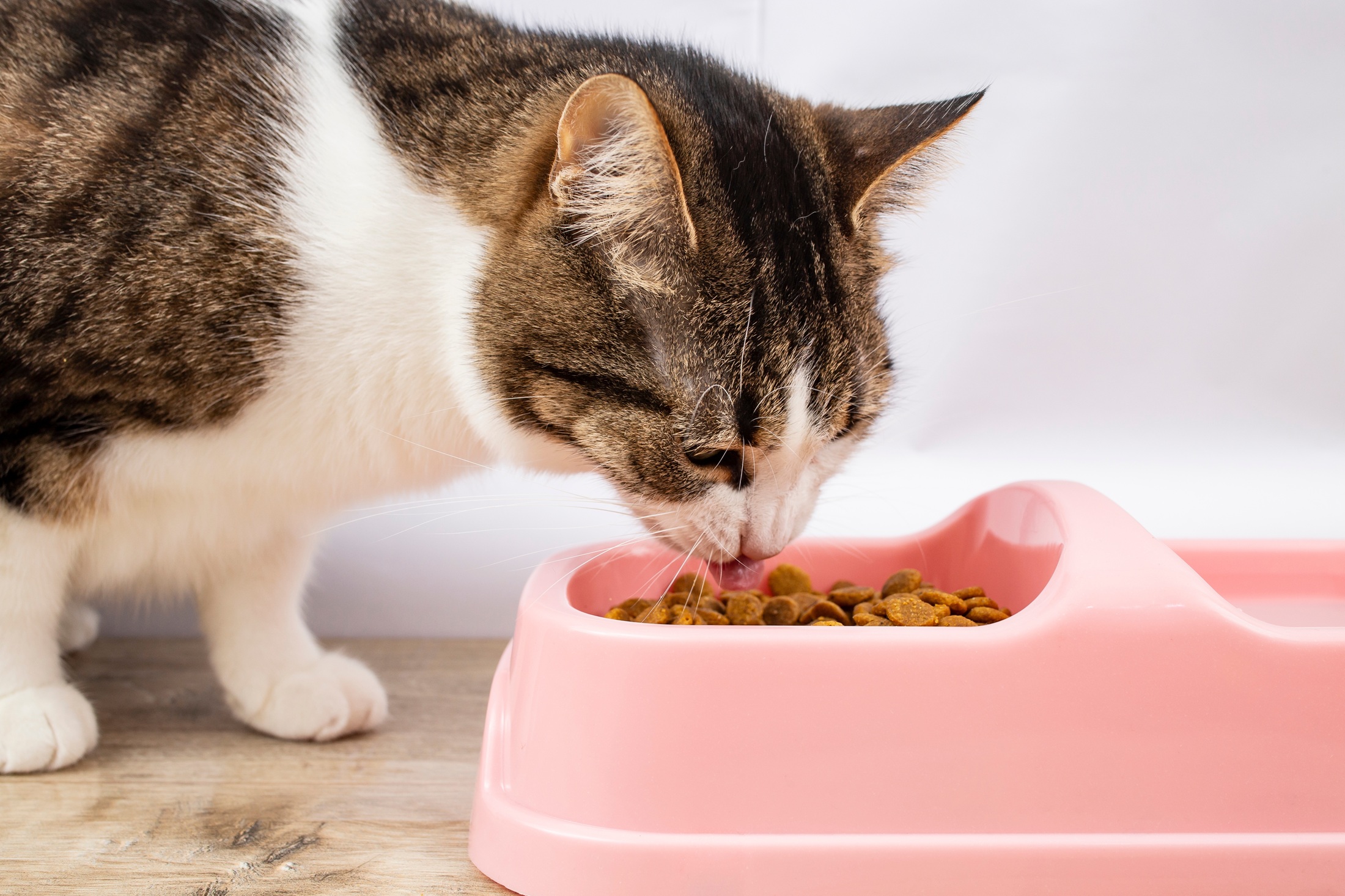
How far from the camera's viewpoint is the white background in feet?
4.94

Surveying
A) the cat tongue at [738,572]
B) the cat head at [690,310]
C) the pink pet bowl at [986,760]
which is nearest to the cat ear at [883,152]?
the cat head at [690,310]

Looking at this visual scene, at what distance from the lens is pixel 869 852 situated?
2.55 feet

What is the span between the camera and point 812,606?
101 centimetres

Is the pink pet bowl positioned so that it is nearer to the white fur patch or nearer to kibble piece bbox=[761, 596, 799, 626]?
kibble piece bbox=[761, 596, 799, 626]

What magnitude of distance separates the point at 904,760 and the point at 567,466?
0.41 meters

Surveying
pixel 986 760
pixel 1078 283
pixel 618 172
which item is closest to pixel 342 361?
pixel 618 172

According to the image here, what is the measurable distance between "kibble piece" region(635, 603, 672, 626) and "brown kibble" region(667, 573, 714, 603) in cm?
4

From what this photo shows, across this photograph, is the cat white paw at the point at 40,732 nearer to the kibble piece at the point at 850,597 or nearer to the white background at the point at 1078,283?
the white background at the point at 1078,283

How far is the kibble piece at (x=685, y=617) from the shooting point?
98cm

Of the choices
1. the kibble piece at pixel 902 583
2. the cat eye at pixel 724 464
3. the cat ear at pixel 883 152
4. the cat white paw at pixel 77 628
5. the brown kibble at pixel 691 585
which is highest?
the cat ear at pixel 883 152

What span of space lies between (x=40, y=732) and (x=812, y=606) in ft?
2.37

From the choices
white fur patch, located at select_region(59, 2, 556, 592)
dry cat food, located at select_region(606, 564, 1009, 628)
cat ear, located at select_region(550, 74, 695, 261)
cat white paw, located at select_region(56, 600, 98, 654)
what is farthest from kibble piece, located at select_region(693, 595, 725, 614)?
cat white paw, located at select_region(56, 600, 98, 654)

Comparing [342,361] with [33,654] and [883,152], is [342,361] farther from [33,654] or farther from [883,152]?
[883,152]

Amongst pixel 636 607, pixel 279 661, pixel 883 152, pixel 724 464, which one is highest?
pixel 883 152
